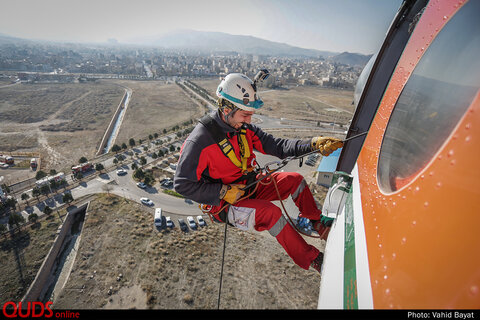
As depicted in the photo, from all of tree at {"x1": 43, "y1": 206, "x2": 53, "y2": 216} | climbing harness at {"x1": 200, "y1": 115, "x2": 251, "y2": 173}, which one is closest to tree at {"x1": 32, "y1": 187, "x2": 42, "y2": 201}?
tree at {"x1": 43, "y1": 206, "x2": 53, "y2": 216}

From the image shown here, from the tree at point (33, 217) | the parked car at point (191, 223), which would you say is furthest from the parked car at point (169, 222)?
the tree at point (33, 217)

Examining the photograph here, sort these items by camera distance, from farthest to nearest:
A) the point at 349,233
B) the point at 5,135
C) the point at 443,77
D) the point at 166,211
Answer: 1. the point at 5,135
2. the point at 166,211
3. the point at 349,233
4. the point at 443,77

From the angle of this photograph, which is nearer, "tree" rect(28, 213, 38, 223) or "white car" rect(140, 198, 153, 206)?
"tree" rect(28, 213, 38, 223)

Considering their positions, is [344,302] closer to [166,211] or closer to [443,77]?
[443,77]

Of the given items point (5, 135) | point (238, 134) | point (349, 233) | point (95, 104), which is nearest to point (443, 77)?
point (349, 233)

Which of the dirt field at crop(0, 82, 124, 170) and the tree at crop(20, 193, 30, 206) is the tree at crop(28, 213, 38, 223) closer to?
the tree at crop(20, 193, 30, 206)

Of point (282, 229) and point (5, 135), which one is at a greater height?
point (282, 229)
